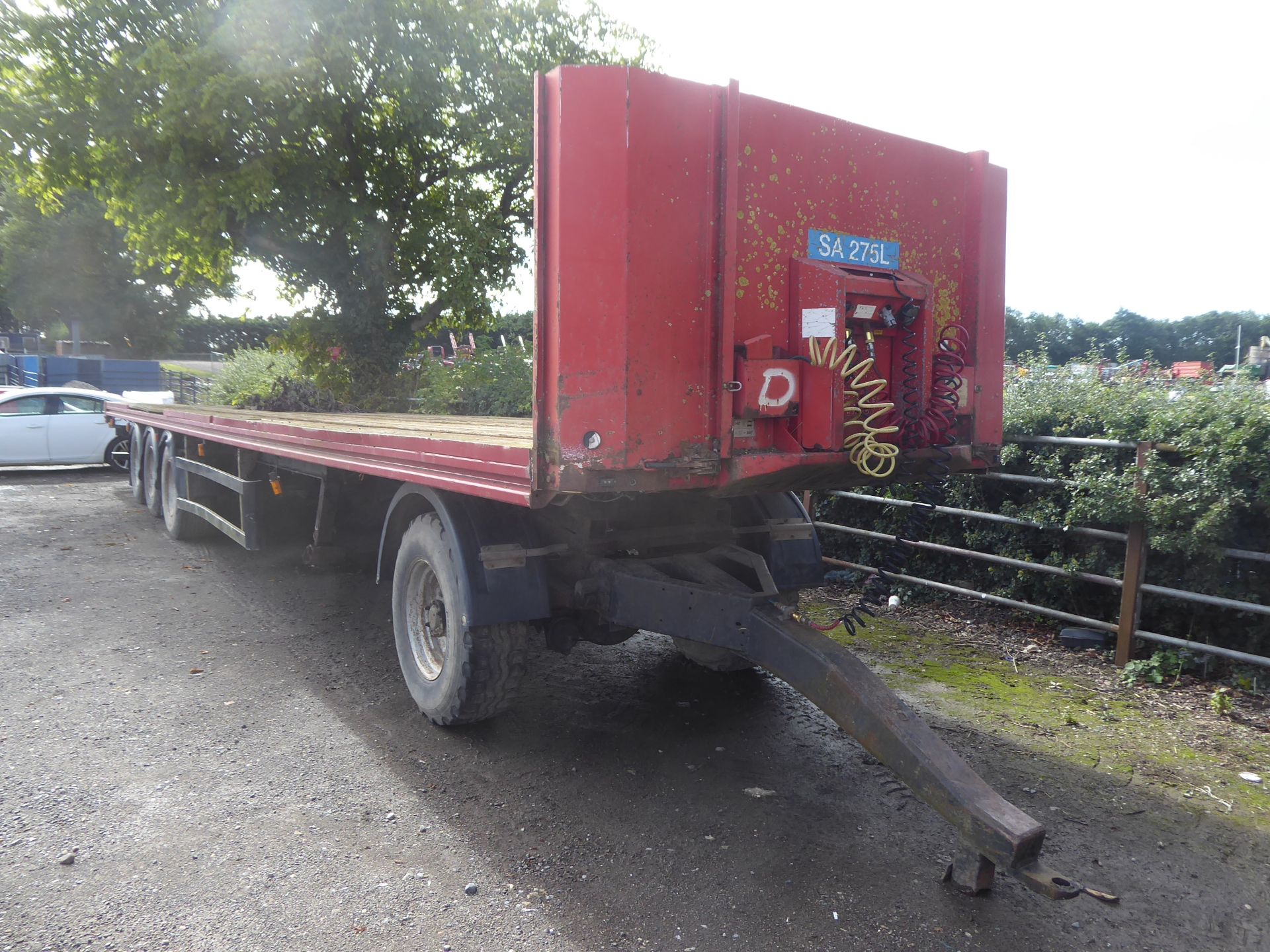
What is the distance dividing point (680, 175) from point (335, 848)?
9.07ft

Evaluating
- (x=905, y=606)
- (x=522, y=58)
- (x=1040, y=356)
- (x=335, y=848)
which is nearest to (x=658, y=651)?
(x=905, y=606)

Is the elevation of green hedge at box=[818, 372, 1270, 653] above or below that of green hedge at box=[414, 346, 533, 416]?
below

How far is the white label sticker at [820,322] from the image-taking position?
3.26 metres

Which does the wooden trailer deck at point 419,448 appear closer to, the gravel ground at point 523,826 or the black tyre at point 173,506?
the gravel ground at point 523,826

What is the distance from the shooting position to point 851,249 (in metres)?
3.60

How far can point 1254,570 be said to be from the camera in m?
4.81

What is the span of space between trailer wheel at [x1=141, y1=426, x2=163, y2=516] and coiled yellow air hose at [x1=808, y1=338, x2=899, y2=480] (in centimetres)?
925

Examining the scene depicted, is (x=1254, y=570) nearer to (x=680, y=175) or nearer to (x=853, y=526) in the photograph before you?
(x=853, y=526)

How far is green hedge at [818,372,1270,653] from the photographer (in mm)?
4742

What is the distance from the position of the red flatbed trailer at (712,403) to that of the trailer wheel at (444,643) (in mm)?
14

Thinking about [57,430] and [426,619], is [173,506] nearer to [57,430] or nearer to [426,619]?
[426,619]

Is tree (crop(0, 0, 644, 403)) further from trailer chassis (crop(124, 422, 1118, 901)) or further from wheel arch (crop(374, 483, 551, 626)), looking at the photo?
wheel arch (crop(374, 483, 551, 626))

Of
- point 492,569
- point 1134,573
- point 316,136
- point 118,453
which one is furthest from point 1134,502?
point 118,453

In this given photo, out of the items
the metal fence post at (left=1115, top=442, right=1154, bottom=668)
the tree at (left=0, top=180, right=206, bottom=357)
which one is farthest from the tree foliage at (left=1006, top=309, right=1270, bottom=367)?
the tree at (left=0, top=180, right=206, bottom=357)
